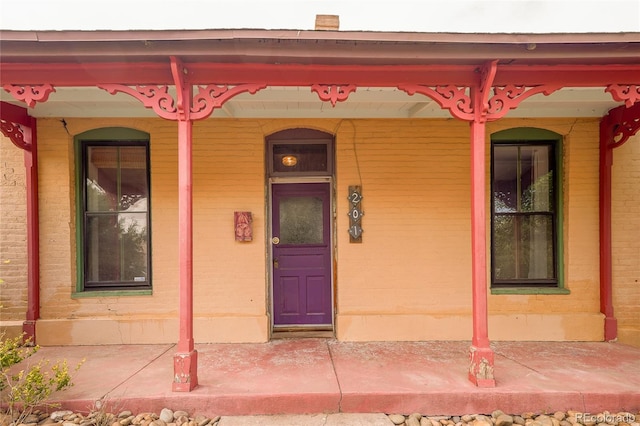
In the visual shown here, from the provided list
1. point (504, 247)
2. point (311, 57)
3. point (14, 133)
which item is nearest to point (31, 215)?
point (14, 133)

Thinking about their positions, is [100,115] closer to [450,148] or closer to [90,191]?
[90,191]

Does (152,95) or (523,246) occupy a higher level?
(152,95)

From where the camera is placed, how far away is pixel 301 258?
18.9 feet

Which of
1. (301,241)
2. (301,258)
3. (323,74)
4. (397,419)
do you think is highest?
(323,74)

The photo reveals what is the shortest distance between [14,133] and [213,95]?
326 centimetres

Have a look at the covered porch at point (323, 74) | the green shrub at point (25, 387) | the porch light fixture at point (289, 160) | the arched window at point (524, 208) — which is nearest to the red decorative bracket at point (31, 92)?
the covered porch at point (323, 74)

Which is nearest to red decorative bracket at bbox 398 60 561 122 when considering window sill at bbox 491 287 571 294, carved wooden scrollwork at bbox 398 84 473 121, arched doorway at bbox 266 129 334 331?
carved wooden scrollwork at bbox 398 84 473 121

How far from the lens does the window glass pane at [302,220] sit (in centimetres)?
579

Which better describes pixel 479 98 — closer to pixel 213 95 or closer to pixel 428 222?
pixel 428 222

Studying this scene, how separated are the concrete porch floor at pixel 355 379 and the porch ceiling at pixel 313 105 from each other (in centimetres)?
322

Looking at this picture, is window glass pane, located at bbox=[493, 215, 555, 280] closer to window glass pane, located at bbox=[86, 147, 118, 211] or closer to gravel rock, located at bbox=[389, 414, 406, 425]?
gravel rock, located at bbox=[389, 414, 406, 425]

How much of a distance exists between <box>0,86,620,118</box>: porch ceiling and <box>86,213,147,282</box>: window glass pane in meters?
1.55

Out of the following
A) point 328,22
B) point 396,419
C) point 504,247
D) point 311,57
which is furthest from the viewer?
point 504,247

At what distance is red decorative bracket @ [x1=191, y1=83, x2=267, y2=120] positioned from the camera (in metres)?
3.90
